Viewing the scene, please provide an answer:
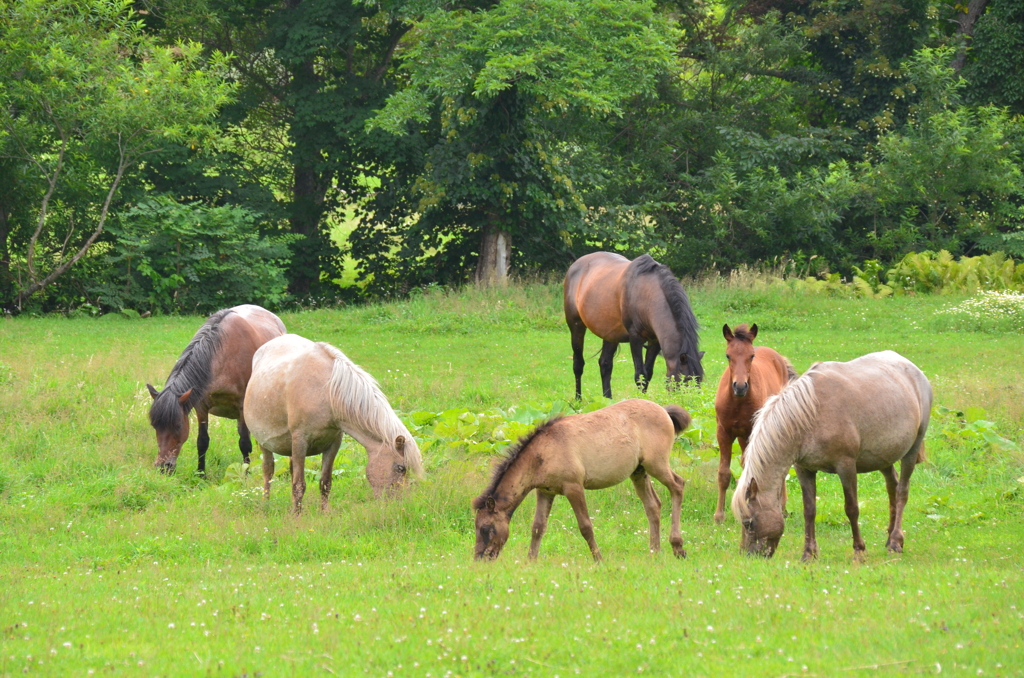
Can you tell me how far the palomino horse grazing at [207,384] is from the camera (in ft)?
37.2

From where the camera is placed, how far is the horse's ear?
7676 mm

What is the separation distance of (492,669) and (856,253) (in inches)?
1153

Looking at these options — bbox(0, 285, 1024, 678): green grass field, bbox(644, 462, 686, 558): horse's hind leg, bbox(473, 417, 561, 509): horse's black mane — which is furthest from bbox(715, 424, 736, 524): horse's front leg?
bbox(473, 417, 561, 509): horse's black mane

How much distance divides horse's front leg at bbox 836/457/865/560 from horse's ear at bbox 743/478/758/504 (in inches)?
26.9

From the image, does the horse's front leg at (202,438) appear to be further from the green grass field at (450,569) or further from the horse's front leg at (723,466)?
the horse's front leg at (723,466)

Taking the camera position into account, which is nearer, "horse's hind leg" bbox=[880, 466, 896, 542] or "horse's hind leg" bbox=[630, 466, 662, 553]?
"horse's hind leg" bbox=[630, 466, 662, 553]

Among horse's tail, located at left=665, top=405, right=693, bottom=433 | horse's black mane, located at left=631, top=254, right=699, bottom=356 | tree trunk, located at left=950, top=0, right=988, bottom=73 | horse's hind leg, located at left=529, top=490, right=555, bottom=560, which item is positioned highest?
tree trunk, located at left=950, top=0, right=988, bottom=73

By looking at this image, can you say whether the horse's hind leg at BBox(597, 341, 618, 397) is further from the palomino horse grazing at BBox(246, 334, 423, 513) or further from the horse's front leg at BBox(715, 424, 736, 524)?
the palomino horse grazing at BBox(246, 334, 423, 513)

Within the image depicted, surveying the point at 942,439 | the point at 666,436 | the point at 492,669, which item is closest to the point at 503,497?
the point at 666,436

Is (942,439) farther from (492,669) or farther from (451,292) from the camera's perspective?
(451,292)

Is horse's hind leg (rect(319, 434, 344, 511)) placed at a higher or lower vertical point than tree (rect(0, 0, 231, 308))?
lower

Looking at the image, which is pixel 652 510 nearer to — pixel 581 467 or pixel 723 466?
pixel 581 467

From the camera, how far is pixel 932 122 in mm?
28875

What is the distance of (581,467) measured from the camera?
7758 millimetres
